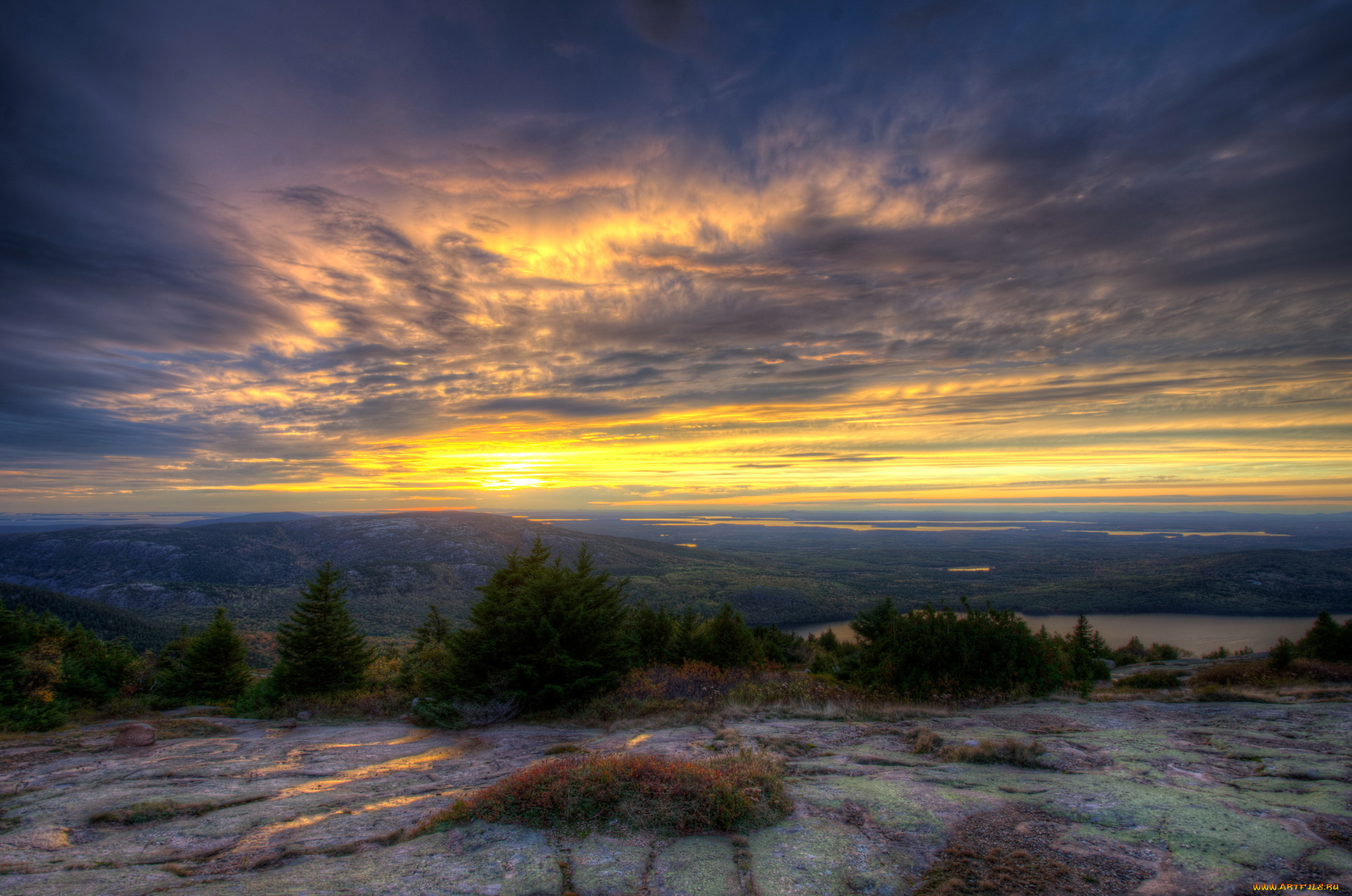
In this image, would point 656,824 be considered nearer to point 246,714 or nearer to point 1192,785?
point 1192,785

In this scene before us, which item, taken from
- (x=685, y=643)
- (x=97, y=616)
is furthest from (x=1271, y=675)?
(x=97, y=616)

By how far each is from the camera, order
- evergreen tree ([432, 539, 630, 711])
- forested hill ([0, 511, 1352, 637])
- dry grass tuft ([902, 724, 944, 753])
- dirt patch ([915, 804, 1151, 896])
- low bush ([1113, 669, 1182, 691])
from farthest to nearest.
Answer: forested hill ([0, 511, 1352, 637]) < low bush ([1113, 669, 1182, 691]) < evergreen tree ([432, 539, 630, 711]) < dry grass tuft ([902, 724, 944, 753]) < dirt patch ([915, 804, 1151, 896])

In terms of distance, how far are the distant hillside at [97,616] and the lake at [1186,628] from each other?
12912 cm

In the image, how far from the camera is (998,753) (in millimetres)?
9109

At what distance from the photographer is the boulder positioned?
1360 centimetres

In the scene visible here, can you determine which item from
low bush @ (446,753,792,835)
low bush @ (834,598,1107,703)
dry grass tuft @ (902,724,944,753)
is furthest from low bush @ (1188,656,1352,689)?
low bush @ (446,753,792,835)

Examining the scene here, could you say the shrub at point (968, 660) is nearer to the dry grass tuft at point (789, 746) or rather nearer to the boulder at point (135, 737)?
the dry grass tuft at point (789, 746)

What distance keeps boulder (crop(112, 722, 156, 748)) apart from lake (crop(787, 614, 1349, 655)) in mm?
69573

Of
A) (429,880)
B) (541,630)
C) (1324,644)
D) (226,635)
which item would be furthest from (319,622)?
(1324,644)

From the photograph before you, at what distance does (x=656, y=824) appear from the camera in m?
6.56

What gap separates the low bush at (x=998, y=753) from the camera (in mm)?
8820

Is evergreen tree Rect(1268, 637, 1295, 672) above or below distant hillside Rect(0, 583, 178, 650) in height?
above

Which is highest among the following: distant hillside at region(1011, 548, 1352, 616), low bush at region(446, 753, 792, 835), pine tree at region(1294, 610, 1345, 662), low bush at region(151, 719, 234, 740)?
low bush at region(446, 753, 792, 835)

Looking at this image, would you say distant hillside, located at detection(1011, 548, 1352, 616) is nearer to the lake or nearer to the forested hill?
the forested hill
